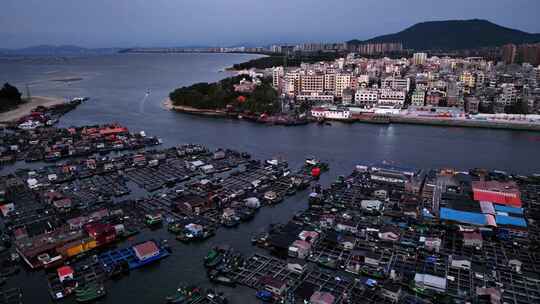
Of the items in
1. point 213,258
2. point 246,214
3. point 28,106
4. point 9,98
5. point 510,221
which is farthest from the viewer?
point 9,98

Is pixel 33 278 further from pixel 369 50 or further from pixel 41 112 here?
pixel 369 50

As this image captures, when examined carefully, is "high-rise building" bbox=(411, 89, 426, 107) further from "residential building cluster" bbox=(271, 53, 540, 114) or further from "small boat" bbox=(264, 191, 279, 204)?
"small boat" bbox=(264, 191, 279, 204)

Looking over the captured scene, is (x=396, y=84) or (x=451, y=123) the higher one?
(x=396, y=84)

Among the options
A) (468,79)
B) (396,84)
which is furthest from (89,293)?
(468,79)

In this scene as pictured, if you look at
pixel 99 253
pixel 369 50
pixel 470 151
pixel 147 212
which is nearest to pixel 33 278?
pixel 99 253

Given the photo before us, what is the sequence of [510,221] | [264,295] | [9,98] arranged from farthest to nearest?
[9,98]
[510,221]
[264,295]

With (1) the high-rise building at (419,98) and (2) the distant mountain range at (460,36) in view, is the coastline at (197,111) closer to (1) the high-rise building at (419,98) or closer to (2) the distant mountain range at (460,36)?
(1) the high-rise building at (419,98)

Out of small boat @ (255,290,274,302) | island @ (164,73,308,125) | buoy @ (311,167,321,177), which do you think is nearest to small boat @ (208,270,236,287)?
small boat @ (255,290,274,302)

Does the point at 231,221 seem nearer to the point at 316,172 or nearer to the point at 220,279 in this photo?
the point at 220,279

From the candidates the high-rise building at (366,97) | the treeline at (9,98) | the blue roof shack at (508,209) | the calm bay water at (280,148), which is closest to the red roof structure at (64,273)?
the calm bay water at (280,148)
